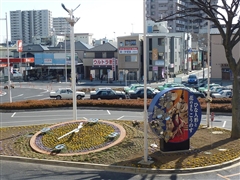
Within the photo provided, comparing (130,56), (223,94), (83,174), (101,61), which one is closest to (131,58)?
(130,56)

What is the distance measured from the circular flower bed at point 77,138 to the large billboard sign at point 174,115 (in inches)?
81.5

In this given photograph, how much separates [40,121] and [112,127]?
844 centimetres

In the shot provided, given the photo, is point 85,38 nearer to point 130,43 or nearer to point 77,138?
point 130,43

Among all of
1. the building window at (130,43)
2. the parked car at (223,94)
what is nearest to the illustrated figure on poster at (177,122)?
the parked car at (223,94)

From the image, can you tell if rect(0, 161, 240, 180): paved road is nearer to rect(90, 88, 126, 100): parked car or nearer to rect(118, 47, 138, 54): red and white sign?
rect(90, 88, 126, 100): parked car

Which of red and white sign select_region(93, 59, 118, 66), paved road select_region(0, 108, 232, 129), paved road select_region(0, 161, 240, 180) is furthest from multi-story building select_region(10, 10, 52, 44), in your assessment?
paved road select_region(0, 161, 240, 180)

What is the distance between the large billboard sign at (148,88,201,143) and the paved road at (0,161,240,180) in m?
2.41

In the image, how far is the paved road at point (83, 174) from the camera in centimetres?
1147

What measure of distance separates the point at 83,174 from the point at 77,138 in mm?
3459

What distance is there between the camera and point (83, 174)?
11852mm

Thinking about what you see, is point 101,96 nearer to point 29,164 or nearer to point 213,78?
point 29,164

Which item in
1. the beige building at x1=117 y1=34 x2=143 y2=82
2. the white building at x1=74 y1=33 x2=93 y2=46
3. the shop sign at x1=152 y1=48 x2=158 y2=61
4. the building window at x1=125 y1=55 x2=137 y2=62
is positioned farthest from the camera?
the white building at x1=74 y1=33 x2=93 y2=46

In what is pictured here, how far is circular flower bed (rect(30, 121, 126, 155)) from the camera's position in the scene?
1422 cm

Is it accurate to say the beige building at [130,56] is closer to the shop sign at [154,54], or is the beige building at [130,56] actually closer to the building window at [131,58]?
the building window at [131,58]
